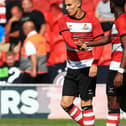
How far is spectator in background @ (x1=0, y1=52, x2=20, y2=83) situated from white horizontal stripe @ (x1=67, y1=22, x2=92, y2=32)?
463 centimetres

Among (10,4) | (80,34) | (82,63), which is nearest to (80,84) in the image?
(82,63)

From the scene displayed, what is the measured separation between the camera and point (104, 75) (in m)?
14.1

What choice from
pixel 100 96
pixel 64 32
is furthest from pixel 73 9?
pixel 100 96

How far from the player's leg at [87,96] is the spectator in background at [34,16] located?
501 cm

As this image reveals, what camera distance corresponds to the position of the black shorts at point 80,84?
32.0ft

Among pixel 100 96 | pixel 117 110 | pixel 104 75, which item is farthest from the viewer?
pixel 104 75

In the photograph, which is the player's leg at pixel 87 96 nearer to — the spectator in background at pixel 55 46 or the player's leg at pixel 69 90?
the player's leg at pixel 69 90

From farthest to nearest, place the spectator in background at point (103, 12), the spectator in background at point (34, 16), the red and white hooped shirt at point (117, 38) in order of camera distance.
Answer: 1. the spectator in background at point (34, 16)
2. the spectator in background at point (103, 12)
3. the red and white hooped shirt at point (117, 38)

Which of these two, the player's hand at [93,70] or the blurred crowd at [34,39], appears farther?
the blurred crowd at [34,39]

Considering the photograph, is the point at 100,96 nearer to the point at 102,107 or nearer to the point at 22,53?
the point at 102,107

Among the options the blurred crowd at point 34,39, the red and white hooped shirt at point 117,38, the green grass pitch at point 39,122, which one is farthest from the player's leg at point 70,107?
the blurred crowd at point 34,39

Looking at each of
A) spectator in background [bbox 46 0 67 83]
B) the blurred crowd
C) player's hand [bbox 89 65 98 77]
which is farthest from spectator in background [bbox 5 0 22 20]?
player's hand [bbox 89 65 98 77]

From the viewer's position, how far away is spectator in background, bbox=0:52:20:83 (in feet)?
46.6

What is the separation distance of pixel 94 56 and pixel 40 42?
4564mm
